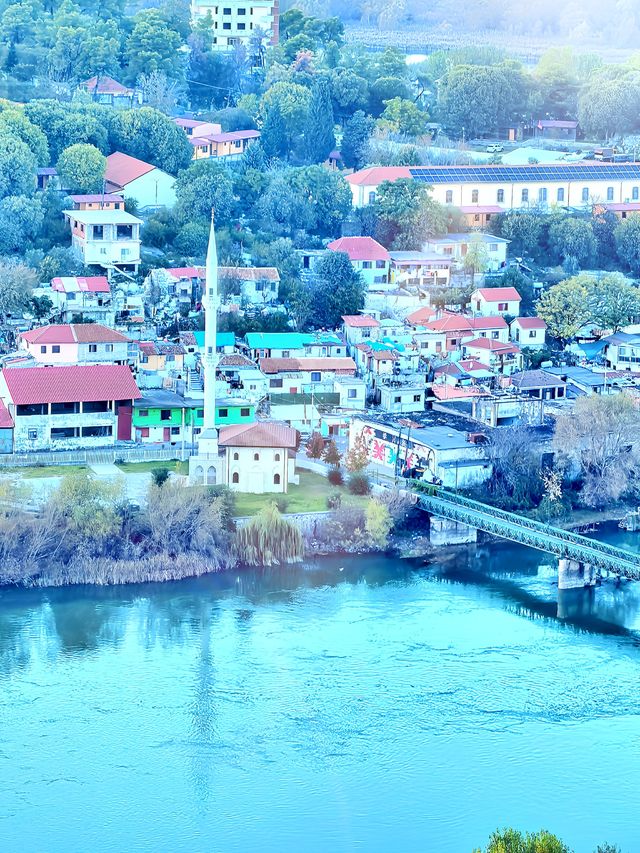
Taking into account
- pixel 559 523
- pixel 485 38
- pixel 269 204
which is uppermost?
pixel 485 38

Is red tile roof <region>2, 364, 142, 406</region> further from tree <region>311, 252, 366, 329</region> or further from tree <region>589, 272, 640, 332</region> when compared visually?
tree <region>589, 272, 640, 332</region>

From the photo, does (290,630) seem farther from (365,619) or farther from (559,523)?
(559,523)

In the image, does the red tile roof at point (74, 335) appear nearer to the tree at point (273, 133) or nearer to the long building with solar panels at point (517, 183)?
the long building with solar panels at point (517, 183)

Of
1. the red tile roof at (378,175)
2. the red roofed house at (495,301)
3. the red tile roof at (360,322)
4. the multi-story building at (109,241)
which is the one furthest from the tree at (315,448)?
the red tile roof at (378,175)

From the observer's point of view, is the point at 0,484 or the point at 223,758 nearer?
the point at 223,758

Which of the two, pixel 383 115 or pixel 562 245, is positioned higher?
pixel 383 115

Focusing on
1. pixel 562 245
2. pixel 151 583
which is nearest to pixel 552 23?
pixel 562 245

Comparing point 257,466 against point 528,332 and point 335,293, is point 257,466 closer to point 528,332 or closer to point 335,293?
point 335,293

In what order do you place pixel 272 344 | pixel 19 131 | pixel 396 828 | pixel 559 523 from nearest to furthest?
pixel 396 828, pixel 559 523, pixel 272 344, pixel 19 131
